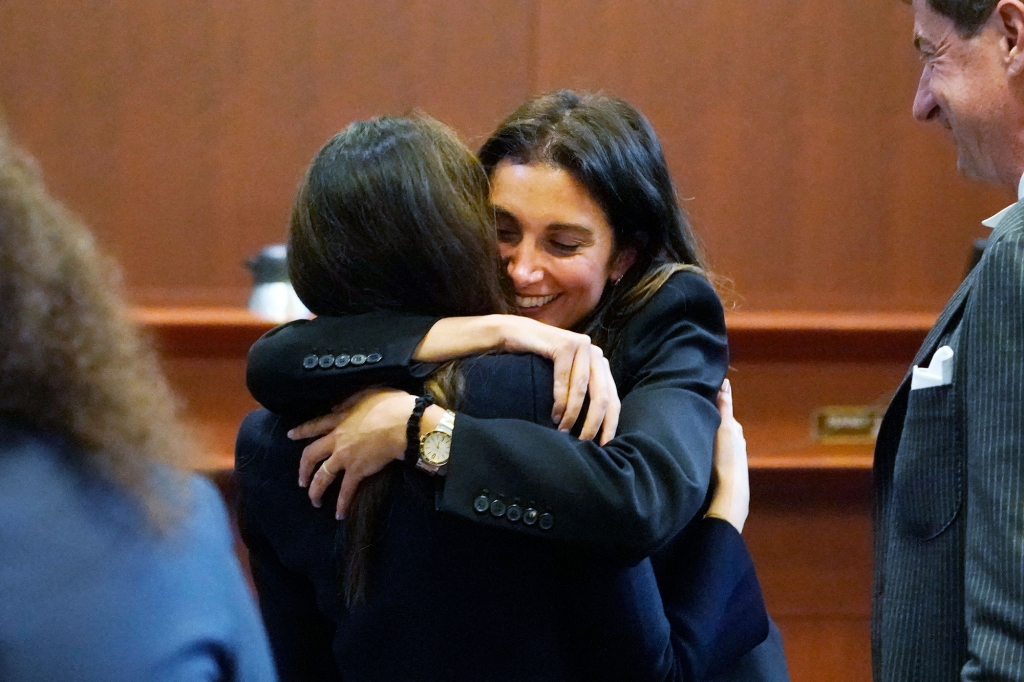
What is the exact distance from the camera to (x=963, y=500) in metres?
1.10

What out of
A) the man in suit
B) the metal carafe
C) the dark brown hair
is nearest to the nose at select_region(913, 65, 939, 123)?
the man in suit

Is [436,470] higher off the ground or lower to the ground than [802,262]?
higher

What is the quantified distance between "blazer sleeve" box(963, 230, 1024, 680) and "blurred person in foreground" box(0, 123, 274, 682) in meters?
0.64

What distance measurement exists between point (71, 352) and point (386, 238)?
0.44 m

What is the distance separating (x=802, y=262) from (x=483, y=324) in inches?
83.2

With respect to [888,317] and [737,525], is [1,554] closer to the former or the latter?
Result: [737,525]

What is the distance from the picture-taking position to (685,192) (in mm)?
3004

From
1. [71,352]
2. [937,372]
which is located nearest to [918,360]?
[937,372]

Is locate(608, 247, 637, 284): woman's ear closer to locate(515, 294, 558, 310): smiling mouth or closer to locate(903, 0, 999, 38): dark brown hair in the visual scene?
locate(515, 294, 558, 310): smiling mouth

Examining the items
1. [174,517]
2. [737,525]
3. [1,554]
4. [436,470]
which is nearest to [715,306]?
[737,525]

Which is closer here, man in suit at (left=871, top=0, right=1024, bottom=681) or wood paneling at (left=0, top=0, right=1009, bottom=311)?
man in suit at (left=871, top=0, right=1024, bottom=681)

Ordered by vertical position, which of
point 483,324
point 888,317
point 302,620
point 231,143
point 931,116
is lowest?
point 888,317

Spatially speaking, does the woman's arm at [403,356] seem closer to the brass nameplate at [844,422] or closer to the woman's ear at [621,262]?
the woman's ear at [621,262]

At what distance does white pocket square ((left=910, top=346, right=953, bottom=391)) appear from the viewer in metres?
1.12
